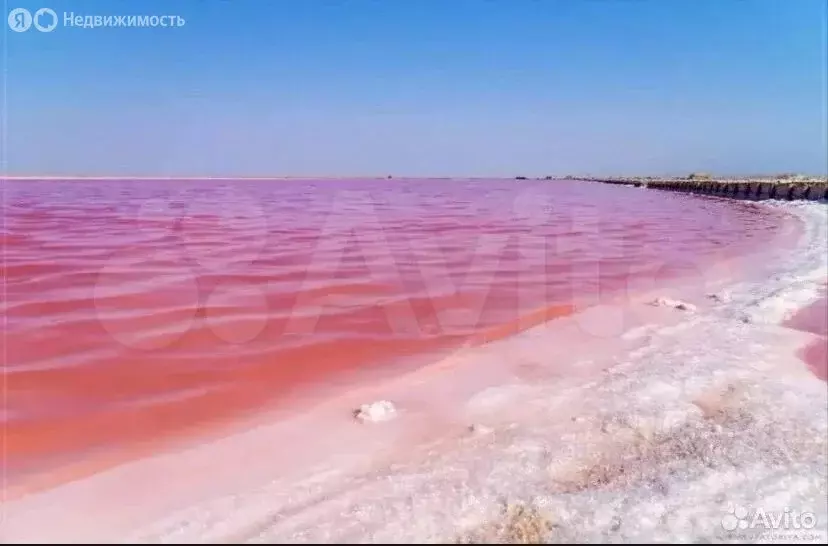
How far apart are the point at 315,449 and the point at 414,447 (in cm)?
47

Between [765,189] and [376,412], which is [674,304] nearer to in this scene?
[376,412]

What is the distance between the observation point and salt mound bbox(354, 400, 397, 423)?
3.18 metres

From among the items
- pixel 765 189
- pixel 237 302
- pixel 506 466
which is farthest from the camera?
pixel 765 189

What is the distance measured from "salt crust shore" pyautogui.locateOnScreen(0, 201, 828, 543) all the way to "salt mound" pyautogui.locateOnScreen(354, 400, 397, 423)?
0.21 ft

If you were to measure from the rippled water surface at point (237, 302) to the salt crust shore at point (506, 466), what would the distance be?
0.57m

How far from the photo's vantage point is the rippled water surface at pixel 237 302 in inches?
138

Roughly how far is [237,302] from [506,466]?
380cm

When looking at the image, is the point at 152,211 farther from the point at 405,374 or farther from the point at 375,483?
the point at 375,483

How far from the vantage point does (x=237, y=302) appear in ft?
18.7

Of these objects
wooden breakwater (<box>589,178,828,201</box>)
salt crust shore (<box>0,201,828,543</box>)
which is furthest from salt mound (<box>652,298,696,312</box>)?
wooden breakwater (<box>589,178,828,201</box>)

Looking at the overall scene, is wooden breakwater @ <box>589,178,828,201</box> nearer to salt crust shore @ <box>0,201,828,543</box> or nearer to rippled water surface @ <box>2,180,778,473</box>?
rippled water surface @ <box>2,180,778,473</box>

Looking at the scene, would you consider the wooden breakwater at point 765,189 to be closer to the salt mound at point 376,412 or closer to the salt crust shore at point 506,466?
the salt crust shore at point 506,466

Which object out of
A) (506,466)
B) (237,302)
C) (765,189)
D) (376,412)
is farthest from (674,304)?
(765,189)

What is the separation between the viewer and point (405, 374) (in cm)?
401
